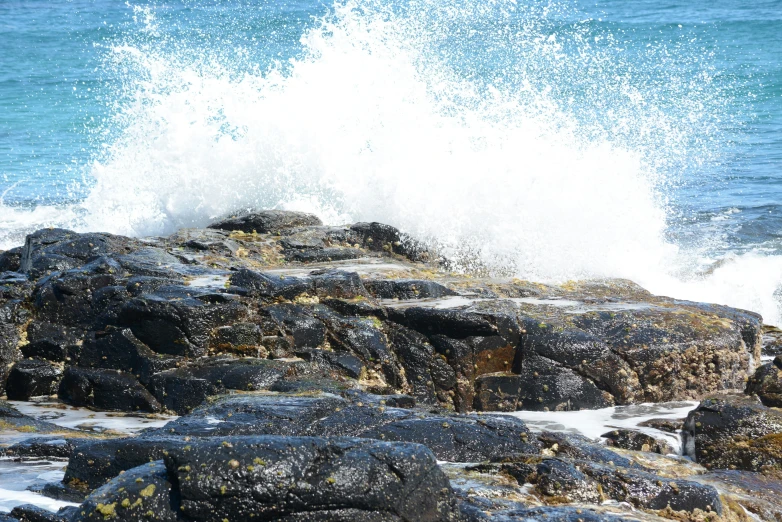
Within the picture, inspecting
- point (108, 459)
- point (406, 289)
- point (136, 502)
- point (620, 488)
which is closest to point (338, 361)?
point (406, 289)

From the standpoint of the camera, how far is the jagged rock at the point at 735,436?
5.55m

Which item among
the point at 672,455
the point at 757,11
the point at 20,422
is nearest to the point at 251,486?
the point at 20,422

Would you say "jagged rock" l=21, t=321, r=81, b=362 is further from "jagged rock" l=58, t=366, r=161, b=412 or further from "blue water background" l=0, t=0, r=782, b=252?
"blue water background" l=0, t=0, r=782, b=252

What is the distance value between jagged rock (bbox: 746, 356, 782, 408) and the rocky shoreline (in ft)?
0.04

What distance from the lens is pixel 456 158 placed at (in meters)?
11.4

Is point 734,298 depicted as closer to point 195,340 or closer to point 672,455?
point 672,455

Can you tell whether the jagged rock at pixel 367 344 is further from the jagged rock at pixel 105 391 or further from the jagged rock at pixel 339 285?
the jagged rock at pixel 105 391

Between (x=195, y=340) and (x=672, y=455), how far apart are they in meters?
3.43

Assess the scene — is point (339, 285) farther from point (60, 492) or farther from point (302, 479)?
point (302, 479)

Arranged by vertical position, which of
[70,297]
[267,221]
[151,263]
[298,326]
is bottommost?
[298,326]

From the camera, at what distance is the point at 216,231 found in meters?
9.85

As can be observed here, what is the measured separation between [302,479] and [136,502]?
0.63 m

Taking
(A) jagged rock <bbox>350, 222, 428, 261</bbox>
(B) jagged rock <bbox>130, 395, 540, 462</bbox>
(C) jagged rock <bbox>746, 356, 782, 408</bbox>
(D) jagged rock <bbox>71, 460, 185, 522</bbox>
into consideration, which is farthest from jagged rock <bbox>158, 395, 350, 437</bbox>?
(A) jagged rock <bbox>350, 222, 428, 261</bbox>

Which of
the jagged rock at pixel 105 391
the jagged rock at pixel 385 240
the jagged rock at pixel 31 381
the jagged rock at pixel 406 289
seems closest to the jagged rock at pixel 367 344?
the jagged rock at pixel 406 289
